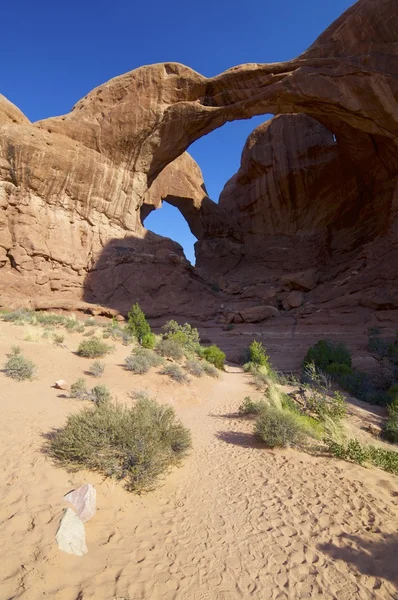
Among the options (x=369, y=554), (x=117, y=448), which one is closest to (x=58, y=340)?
(x=117, y=448)

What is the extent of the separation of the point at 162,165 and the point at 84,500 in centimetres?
2696

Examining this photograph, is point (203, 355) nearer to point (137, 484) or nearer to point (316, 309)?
point (137, 484)

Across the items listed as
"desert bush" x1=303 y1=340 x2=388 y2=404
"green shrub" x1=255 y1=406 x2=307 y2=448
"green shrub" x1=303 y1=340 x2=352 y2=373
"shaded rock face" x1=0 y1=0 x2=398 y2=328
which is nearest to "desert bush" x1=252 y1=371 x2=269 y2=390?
"desert bush" x1=303 y1=340 x2=388 y2=404

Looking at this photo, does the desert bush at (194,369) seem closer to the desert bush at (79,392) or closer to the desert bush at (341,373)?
the desert bush at (341,373)

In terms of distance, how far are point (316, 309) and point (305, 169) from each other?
58.3 ft

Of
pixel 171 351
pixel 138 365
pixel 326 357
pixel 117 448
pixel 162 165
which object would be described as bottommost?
pixel 117 448

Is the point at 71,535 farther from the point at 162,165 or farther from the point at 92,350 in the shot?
the point at 162,165

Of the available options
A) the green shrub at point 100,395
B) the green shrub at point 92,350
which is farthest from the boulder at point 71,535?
the green shrub at point 92,350

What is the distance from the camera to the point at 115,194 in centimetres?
2341

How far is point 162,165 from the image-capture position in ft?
86.2

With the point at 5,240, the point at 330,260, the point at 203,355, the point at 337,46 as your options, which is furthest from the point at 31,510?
the point at 330,260

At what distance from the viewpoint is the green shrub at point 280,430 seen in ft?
17.1

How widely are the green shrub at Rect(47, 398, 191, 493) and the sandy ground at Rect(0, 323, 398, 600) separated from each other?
0.14 m

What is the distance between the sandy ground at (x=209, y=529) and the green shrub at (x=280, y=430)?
18 centimetres
